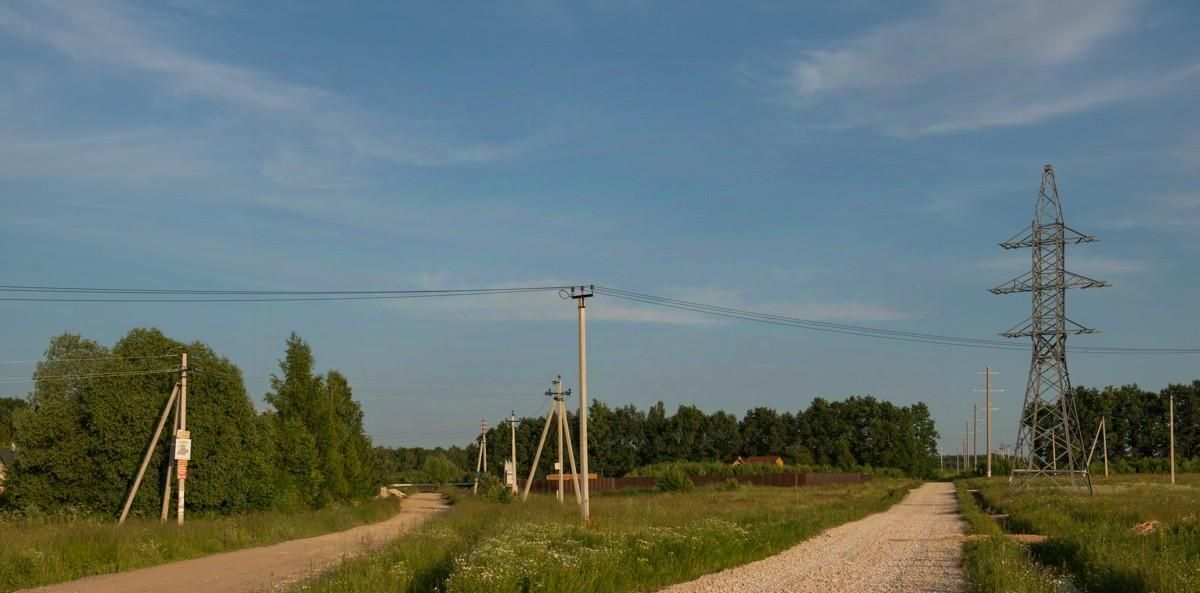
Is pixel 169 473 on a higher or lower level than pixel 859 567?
higher

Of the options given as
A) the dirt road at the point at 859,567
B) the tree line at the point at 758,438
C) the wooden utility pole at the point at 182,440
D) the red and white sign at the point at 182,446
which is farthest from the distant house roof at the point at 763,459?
the red and white sign at the point at 182,446

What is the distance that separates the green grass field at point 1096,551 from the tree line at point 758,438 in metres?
103

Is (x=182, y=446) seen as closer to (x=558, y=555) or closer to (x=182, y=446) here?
(x=182, y=446)

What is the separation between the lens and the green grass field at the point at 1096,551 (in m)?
15.1

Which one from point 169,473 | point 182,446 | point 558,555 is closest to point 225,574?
point 558,555

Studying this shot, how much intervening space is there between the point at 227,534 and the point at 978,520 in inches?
945

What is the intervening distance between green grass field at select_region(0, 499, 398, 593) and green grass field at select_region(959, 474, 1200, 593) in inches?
650

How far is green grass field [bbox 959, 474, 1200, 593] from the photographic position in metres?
15.1

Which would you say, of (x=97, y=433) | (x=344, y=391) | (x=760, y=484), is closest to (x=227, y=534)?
(x=97, y=433)

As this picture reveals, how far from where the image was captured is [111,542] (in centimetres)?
2272

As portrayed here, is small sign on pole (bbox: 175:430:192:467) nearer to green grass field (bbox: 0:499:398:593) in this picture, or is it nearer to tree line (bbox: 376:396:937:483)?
green grass field (bbox: 0:499:398:593)

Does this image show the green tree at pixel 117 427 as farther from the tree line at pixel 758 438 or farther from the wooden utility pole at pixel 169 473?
the tree line at pixel 758 438

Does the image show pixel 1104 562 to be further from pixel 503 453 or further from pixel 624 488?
pixel 503 453

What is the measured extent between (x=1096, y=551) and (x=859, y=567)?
14.2ft
